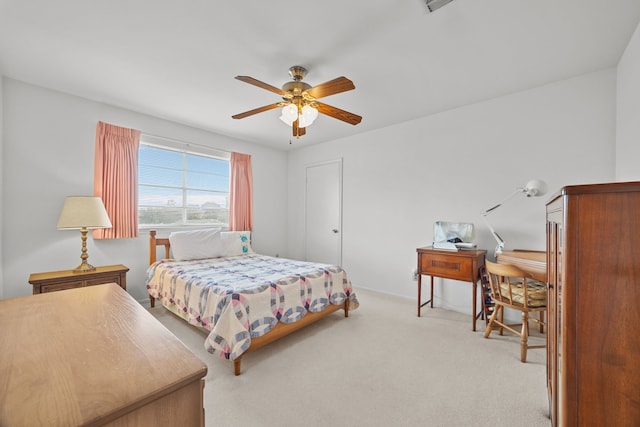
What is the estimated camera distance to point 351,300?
10.1 feet

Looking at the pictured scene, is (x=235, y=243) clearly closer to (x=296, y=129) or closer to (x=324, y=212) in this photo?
(x=324, y=212)

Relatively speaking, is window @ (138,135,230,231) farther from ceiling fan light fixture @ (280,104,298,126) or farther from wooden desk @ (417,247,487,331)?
wooden desk @ (417,247,487,331)

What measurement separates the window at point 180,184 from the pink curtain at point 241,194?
0.37ft

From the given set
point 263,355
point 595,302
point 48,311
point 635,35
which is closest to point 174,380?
point 48,311

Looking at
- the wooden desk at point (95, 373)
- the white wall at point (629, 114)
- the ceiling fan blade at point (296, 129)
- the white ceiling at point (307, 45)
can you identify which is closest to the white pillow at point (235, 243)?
the white ceiling at point (307, 45)

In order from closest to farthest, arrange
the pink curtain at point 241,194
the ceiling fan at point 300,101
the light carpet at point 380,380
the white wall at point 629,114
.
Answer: the light carpet at point 380,380
the white wall at point 629,114
the ceiling fan at point 300,101
the pink curtain at point 241,194

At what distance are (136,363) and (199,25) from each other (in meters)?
2.12

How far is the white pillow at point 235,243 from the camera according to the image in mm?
3798

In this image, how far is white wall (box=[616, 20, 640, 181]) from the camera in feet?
6.21

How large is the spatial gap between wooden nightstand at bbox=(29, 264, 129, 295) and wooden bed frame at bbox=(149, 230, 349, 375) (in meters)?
0.50

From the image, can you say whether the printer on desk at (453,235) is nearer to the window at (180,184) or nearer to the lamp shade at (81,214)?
the window at (180,184)

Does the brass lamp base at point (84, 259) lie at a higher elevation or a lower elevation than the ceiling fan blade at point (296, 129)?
lower

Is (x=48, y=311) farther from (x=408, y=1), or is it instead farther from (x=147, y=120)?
(x=147, y=120)

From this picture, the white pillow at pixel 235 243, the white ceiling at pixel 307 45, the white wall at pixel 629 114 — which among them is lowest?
the white pillow at pixel 235 243
